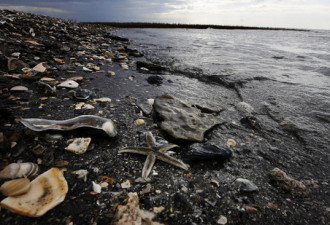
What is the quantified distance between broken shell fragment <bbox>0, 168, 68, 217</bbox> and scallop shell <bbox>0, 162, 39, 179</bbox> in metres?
0.23

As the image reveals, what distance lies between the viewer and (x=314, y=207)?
184cm

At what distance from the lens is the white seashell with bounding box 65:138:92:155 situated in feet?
7.30

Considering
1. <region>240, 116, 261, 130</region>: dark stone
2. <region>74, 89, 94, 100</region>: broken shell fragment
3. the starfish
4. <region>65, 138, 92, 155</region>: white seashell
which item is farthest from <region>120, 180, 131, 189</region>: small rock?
<region>240, 116, 261, 130</region>: dark stone

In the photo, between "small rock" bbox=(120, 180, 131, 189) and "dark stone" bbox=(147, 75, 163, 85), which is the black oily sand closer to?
"small rock" bbox=(120, 180, 131, 189)

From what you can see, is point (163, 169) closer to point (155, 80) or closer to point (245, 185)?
point (245, 185)

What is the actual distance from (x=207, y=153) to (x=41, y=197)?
6.07 ft

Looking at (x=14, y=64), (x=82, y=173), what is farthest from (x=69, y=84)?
(x=82, y=173)

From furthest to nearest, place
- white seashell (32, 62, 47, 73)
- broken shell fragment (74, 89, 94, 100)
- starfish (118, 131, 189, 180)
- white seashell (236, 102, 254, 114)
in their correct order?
white seashell (32, 62, 47, 73) < white seashell (236, 102, 254, 114) < broken shell fragment (74, 89, 94, 100) < starfish (118, 131, 189, 180)

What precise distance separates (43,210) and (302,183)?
9.18ft

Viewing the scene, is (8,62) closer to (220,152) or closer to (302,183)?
(220,152)

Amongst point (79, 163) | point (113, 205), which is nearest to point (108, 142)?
point (79, 163)

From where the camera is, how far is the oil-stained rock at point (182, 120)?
2742mm

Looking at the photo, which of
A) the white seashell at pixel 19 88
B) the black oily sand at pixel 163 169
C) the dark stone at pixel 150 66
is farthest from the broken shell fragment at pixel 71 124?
the dark stone at pixel 150 66

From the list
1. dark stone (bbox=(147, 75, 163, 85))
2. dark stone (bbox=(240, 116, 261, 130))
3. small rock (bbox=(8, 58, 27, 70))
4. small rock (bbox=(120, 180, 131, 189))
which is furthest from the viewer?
dark stone (bbox=(147, 75, 163, 85))
